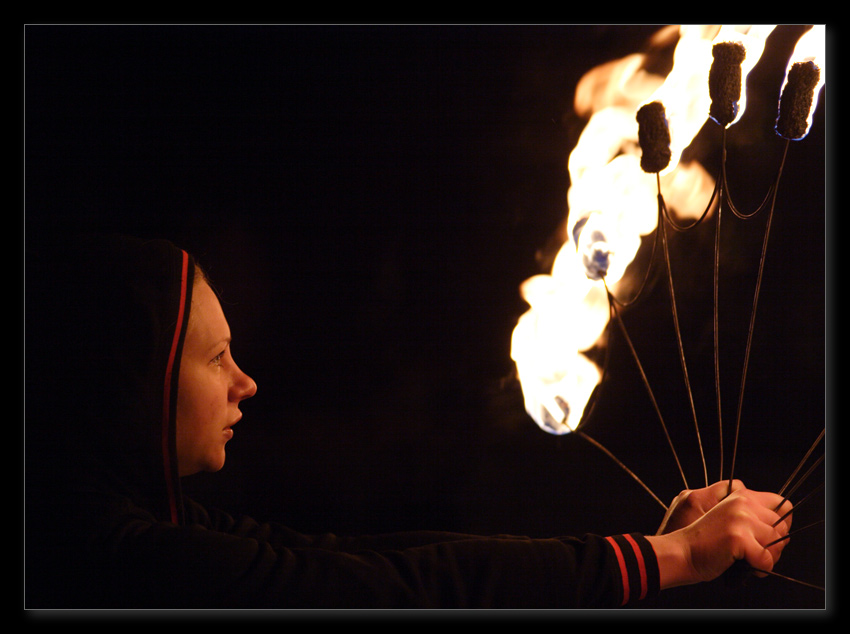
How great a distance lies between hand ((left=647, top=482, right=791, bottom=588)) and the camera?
1124 millimetres

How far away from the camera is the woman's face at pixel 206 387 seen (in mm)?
1242

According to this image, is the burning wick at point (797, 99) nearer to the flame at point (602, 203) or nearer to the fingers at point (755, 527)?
the flame at point (602, 203)

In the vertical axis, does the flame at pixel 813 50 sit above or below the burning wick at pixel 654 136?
above

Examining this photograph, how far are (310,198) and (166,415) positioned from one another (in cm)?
42

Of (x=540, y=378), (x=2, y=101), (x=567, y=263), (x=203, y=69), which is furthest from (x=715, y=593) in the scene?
(x=2, y=101)

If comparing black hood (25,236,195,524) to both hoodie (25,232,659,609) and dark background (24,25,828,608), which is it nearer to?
hoodie (25,232,659,609)

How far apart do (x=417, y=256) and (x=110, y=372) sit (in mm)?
508

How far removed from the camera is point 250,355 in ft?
4.42

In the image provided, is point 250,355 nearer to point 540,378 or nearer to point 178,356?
point 178,356

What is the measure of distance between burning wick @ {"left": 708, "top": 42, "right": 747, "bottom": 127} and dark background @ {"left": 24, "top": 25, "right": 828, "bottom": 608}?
0.10m

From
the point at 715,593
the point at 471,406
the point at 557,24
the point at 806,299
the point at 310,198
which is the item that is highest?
the point at 557,24

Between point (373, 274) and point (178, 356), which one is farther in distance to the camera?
point (373, 274)

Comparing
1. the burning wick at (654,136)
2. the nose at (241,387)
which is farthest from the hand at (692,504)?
the nose at (241,387)

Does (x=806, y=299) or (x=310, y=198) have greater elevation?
(x=310, y=198)
